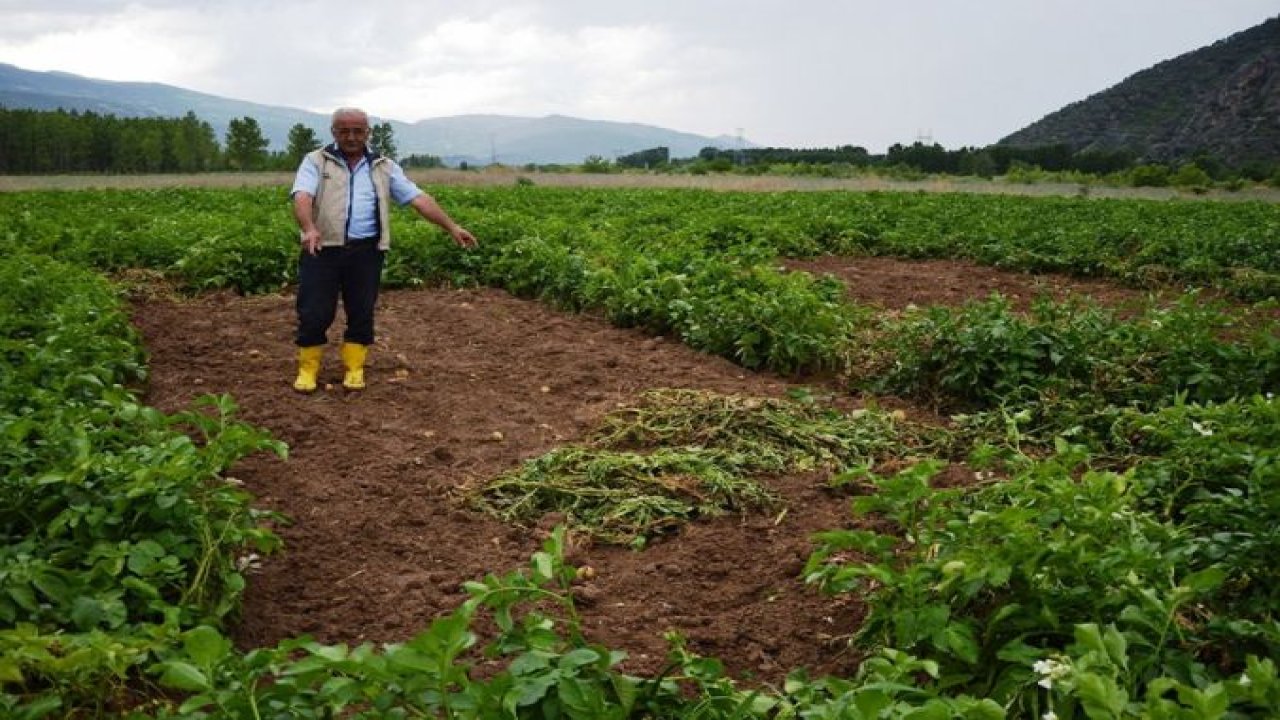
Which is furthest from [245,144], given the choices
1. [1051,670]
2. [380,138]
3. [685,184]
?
[1051,670]

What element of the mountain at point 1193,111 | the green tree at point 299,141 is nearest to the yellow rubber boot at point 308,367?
the green tree at point 299,141

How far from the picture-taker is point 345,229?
5.74 m

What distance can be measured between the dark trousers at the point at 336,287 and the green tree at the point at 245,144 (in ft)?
206

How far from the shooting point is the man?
5.64m

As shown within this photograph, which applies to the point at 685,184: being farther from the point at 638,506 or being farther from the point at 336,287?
the point at 638,506

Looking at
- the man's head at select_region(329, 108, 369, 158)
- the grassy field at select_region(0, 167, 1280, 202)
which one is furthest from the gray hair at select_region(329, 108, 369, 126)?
the grassy field at select_region(0, 167, 1280, 202)

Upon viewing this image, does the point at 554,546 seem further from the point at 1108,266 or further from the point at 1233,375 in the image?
the point at 1108,266

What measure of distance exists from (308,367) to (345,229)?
888 millimetres

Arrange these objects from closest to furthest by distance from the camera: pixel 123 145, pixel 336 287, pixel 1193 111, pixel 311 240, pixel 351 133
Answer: pixel 311 240
pixel 351 133
pixel 336 287
pixel 123 145
pixel 1193 111

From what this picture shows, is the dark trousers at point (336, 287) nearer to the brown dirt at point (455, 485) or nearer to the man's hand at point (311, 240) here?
the man's hand at point (311, 240)

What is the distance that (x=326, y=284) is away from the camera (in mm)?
5848

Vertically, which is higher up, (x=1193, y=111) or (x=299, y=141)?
(x=1193, y=111)

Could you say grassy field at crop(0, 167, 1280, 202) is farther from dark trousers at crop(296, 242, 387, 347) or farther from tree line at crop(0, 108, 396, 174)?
dark trousers at crop(296, 242, 387, 347)

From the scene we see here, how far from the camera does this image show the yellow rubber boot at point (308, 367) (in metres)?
5.95
